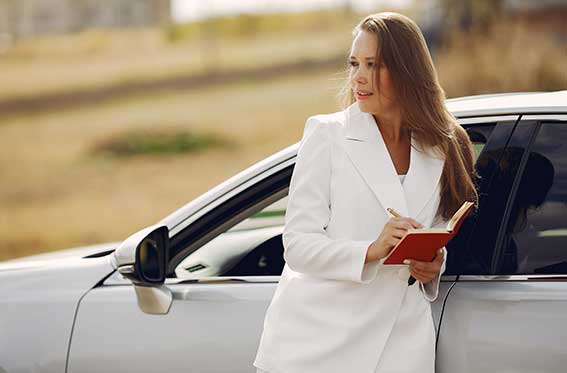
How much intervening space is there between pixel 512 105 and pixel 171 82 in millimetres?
15430

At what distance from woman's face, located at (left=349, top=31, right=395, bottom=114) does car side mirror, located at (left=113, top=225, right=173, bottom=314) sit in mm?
824

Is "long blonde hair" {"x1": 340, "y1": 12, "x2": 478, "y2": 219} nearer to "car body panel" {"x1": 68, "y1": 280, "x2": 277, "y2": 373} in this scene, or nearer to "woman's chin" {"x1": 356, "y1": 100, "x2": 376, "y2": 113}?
"woman's chin" {"x1": 356, "y1": 100, "x2": 376, "y2": 113}

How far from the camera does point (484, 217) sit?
291 centimetres

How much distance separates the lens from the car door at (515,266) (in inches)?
106

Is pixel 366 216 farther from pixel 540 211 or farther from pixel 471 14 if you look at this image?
pixel 471 14

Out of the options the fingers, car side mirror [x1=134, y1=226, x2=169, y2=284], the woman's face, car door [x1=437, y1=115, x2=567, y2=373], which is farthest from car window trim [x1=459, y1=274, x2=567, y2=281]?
car side mirror [x1=134, y1=226, x2=169, y2=284]

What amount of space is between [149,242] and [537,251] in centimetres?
117

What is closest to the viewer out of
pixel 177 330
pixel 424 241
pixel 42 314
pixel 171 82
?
pixel 424 241

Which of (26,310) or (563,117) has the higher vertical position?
(563,117)

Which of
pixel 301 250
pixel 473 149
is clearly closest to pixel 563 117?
pixel 473 149

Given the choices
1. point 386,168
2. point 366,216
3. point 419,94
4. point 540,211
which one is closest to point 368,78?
point 419,94

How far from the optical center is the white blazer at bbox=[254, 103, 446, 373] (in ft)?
8.62

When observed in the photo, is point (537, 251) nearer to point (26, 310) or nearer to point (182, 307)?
point (182, 307)

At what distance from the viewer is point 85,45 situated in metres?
17.4
